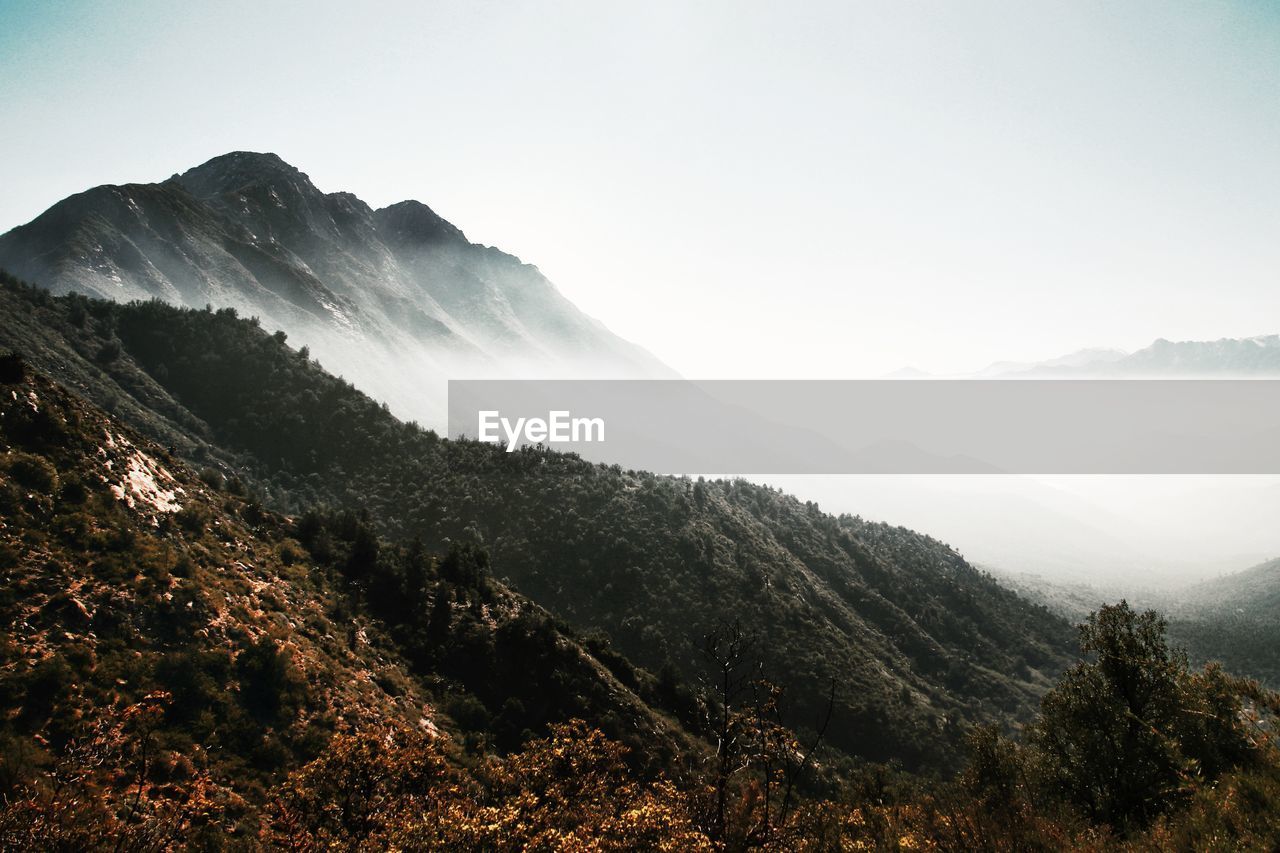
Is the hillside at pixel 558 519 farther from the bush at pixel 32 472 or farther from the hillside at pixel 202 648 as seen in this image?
the bush at pixel 32 472

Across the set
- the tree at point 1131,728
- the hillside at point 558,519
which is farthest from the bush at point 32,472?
the hillside at point 558,519

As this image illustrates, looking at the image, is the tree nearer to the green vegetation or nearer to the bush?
the green vegetation

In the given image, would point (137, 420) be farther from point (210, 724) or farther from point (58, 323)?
point (210, 724)

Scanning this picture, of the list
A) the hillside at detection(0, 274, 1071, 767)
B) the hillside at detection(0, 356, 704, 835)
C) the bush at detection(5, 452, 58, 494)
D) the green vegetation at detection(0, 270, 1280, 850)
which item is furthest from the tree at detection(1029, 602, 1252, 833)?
the hillside at detection(0, 274, 1071, 767)

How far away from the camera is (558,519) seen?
415ft

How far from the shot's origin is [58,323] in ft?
407

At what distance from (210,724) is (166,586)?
10.1 meters

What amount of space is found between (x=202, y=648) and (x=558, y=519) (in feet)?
305

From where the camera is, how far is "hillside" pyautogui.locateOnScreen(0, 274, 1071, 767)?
10675 centimetres

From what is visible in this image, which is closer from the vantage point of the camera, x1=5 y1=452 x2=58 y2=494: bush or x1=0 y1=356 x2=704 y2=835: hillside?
x1=0 y1=356 x2=704 y2=835: hillside

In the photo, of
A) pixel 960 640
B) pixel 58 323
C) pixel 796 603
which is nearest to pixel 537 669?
pixel 796 603

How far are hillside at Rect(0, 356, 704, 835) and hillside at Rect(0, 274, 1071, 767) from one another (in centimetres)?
4572

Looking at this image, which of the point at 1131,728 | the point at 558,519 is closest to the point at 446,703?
the point at 1131,728

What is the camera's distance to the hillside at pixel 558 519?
106750 millimetres
